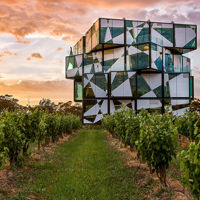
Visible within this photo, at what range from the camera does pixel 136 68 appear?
35.5 m

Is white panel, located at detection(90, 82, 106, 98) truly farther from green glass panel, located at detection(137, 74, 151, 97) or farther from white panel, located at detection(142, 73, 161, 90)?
→ white panel, located at detection(142, 73, 161, 90)

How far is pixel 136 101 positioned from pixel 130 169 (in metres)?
27.7

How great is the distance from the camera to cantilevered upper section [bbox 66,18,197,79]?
118ft

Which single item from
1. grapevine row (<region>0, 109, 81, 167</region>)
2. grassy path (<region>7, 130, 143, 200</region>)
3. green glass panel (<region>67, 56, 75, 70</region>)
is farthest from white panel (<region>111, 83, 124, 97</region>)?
grapevine row (<region>0, 109, 81, 167</region>)

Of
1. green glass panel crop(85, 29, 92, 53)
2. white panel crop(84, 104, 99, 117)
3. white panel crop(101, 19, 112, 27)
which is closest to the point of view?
white panel crop(84, 104, 99, 117)

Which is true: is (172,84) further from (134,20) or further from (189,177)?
(189,177)

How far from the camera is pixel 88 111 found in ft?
124

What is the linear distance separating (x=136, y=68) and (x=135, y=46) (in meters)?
3.45

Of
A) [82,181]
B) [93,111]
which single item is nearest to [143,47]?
[93,111]

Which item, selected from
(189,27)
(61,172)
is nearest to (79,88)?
(189,27)

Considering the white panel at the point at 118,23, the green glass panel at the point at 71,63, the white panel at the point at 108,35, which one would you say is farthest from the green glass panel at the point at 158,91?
the green glass panel at the point at 71,63

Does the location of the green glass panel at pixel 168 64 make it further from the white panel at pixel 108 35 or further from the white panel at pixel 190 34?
the white panel at pixel 108 35

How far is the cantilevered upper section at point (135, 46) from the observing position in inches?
1414

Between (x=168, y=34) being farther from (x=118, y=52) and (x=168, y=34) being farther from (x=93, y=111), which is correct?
(x=93, y=111)
